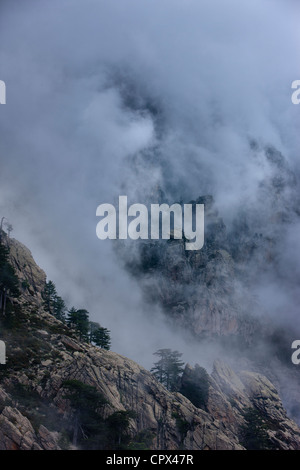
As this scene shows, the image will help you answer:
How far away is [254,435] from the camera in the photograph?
103 m

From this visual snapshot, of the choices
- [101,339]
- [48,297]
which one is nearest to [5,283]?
[48,297]

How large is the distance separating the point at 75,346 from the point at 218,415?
43368 millimetres

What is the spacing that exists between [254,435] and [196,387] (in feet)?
70.5

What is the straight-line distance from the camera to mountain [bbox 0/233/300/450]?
80750 mm

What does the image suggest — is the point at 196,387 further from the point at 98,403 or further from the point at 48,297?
the point at 48,297

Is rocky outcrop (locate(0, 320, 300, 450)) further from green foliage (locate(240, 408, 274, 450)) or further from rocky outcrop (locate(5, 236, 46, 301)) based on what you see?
rocky outcrop (locate(5, 236, 46, 301))

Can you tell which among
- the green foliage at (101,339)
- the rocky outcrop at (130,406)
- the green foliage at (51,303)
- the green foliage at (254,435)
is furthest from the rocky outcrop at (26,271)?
the green foliage at (254,435)

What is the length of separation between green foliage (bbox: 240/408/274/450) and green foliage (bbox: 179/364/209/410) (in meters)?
12.5

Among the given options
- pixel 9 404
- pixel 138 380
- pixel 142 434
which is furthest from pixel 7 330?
pixel 142 434

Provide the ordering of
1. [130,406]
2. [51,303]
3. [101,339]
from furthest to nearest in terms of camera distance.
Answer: [51,303] < [101,339] < [130,406]

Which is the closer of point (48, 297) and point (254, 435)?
point (254, 435)

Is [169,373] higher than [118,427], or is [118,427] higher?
[169,373]
